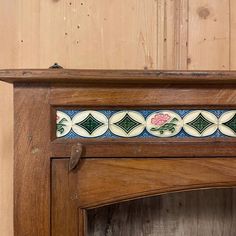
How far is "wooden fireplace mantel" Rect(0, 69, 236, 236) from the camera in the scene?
2.16 feet

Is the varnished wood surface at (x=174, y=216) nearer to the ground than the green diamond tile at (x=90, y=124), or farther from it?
nearer to the ground

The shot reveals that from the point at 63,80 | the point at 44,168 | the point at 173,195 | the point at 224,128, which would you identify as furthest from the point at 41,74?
the point at 173,195

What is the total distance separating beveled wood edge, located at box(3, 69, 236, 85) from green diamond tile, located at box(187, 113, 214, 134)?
0.07 m

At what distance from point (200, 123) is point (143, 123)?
103mm

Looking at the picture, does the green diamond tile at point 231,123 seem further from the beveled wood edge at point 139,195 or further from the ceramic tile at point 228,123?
the beveled wood edge at point 139,195

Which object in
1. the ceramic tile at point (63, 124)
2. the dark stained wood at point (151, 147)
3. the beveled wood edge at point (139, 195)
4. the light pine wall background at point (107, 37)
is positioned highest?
the light pine wall background at point (107, 37)

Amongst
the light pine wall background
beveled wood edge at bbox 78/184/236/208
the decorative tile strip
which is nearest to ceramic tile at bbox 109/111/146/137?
the decorative tile strip

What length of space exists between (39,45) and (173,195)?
0.53 meters

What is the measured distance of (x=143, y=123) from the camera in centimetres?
67

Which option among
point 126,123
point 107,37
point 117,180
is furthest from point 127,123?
point 107,37

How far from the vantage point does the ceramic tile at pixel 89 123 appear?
2.19ft

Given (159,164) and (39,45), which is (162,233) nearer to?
(159,164)

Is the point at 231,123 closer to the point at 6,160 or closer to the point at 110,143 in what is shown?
the point at 110,143

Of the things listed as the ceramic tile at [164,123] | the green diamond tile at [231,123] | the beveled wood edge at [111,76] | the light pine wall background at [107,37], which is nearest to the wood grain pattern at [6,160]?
the light pine wall background at [107,37]
